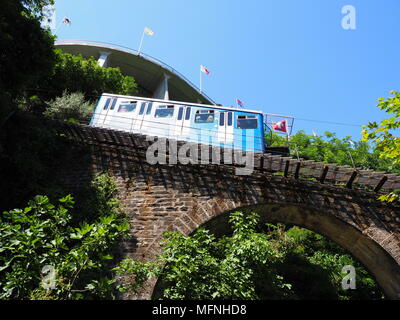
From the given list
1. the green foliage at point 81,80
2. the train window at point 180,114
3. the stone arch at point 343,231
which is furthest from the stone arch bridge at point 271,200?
the green foliage at point 81,80

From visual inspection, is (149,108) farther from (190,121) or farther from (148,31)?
(148,31)

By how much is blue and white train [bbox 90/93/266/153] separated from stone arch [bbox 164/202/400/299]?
8.65ft

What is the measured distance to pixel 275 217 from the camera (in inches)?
383

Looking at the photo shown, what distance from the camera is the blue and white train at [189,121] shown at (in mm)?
11672

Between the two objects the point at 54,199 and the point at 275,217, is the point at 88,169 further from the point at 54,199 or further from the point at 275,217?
the point at 275,217

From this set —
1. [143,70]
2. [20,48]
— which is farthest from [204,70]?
[20,48]

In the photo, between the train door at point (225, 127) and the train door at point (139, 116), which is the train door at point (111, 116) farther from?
the train door at point (225, 127)

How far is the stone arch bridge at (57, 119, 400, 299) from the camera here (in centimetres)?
861

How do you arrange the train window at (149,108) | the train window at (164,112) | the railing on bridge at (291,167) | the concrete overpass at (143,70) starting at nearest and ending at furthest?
the railing on bridge at (291,167) → the train window at (164,112) → the train window at (149,108) → the concrete overpass at (143,70)

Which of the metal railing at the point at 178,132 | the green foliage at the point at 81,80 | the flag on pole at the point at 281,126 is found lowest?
the metal railing at the point at 178,132

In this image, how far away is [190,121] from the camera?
12.5m

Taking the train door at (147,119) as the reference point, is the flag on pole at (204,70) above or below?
above

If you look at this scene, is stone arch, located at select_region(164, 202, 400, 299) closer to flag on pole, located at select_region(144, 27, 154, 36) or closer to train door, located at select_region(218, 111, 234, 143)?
train door, located at select_region(218, 111, 234, 143)

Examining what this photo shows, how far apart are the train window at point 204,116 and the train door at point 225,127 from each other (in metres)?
0.39
